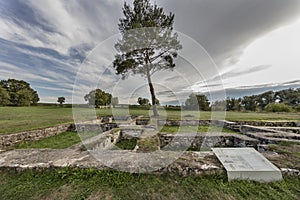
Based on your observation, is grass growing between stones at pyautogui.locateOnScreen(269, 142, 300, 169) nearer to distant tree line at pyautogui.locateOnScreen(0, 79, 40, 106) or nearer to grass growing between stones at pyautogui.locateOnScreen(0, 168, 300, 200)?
grass growing between stones at pyautogui.locateOnScreen(0, 168, 300, 200)

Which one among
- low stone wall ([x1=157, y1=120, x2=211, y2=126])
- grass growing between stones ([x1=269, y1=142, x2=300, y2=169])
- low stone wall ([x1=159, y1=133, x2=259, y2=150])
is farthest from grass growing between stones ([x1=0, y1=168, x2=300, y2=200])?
low stone wall ([x1=157, y1=120, x2=211, y2=126])

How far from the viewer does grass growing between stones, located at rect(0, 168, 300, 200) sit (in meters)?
1.92

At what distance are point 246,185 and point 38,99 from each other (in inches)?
1926

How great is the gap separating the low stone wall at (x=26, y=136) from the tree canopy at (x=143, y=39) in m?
7.48

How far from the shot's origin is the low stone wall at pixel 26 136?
187 inches

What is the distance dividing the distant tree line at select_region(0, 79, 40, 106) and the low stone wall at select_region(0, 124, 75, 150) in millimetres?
31754

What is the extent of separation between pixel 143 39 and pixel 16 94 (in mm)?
35319

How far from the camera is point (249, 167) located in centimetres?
231

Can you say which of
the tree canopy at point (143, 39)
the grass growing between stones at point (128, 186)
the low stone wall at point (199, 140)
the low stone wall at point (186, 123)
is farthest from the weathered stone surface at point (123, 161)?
the tree canopy at point (143, 39)

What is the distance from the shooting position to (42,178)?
7.70 ft

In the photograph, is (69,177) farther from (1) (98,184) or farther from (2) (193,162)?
(2) (193,162)

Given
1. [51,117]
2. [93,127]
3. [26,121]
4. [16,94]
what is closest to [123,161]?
[93,127]

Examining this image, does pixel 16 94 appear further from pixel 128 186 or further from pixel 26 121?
pixel 128 186

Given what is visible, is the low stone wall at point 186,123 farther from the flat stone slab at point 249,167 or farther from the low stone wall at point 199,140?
the flat stone slab at point 249,167
